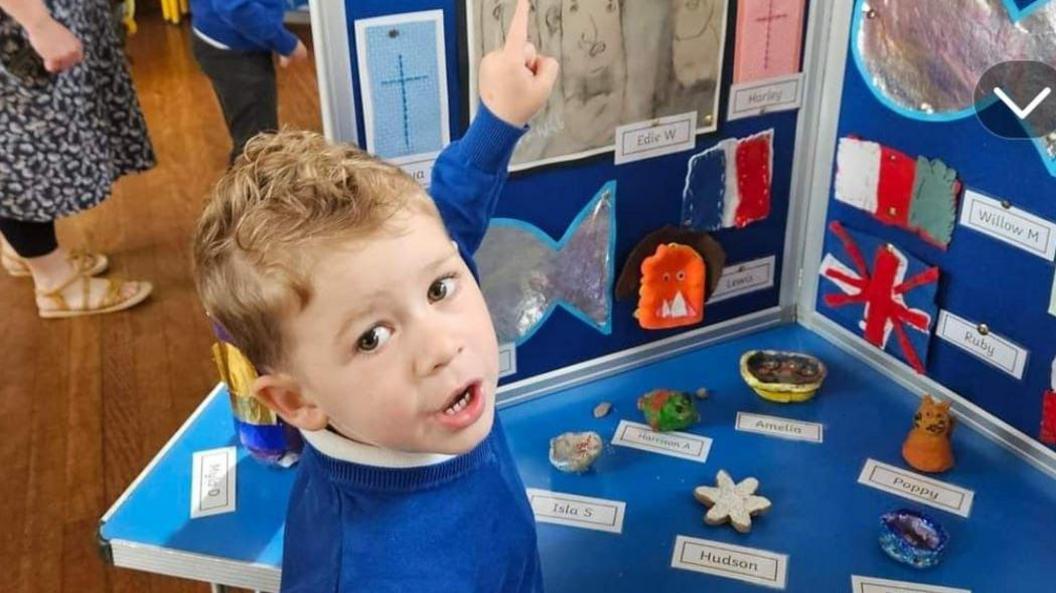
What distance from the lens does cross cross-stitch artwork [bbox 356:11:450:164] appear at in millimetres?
944

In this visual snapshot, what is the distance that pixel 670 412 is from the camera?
1131 millimetres

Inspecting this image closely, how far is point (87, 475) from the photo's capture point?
6.61ft

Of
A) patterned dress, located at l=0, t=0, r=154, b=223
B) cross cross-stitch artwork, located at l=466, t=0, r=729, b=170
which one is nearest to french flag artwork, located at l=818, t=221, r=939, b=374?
cross cross-stitch artwork, located at l=466, t=0, r=729, b=170

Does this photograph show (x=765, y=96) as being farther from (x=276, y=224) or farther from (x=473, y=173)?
(x=276, y=224)

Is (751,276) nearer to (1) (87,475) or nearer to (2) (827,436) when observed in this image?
(2) (827,436)

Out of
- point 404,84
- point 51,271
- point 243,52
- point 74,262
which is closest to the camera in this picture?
point 404,84

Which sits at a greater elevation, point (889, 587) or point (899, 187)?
point (899, 187)

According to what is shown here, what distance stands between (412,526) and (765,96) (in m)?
0.66

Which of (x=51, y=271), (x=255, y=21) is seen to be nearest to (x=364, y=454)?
(x=255, y=21)

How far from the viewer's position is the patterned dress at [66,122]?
2.04 metres

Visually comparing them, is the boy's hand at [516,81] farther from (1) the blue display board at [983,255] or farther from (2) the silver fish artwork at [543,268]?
(1) the blue display board at [983,255]

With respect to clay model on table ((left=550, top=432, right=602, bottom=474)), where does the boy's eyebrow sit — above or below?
above

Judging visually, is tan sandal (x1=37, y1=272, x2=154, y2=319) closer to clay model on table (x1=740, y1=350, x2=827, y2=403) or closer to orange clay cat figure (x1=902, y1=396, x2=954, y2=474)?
clay model on table (x1=740, y1=350, x2=827, y2=403)

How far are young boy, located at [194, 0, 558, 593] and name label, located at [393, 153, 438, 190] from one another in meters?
0.25
